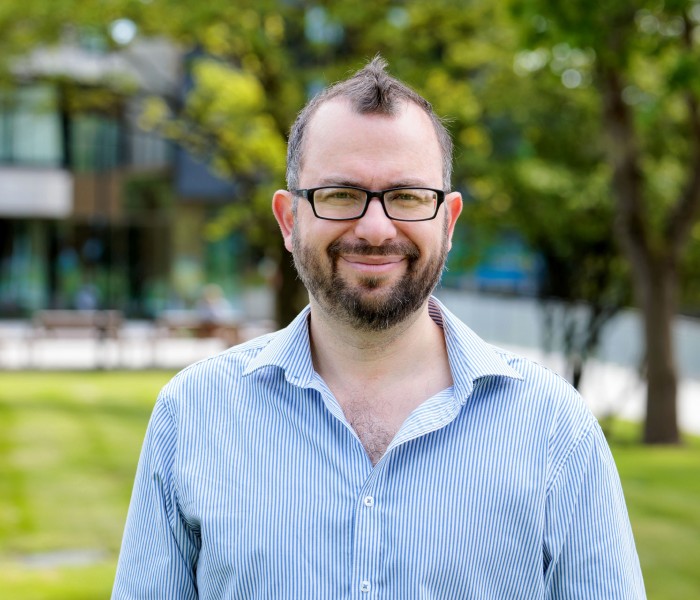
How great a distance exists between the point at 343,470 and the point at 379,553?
0.62 feet

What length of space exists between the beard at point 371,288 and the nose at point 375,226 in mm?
21

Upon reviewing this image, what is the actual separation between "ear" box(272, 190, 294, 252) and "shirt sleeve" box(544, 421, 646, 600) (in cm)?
81

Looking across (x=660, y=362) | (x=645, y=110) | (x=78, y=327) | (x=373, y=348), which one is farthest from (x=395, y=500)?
(x=78, y=327)

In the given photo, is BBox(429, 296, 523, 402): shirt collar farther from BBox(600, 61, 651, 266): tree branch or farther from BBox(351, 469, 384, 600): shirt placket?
BBox(600, 61, 651, 266): tree branch

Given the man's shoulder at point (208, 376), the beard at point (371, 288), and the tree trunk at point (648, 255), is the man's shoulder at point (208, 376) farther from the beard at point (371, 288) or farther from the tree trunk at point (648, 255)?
the tree trunk at point (648, 255)

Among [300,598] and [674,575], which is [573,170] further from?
[300,598]

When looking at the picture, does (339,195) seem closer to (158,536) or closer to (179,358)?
(158,536)

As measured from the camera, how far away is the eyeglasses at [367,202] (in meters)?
2.45

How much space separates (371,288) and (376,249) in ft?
0.27

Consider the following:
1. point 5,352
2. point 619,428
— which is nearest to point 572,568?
point 619,428

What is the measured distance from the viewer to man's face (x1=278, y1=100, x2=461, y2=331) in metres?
2.44

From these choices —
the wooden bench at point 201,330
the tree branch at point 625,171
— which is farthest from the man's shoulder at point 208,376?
the wooden bench at point 201,330

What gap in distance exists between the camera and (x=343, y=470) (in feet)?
7.95

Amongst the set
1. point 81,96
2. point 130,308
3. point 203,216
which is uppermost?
point 81,96
